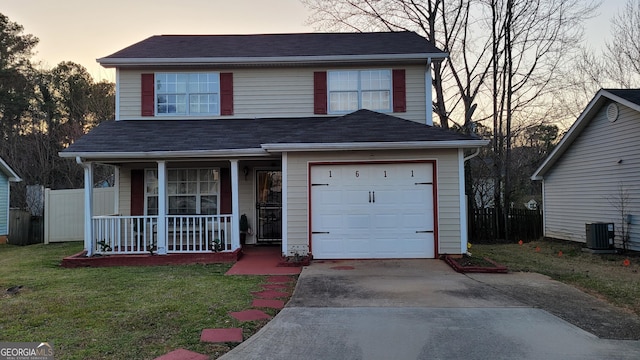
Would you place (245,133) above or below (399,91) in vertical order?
below

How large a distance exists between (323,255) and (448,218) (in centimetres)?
283

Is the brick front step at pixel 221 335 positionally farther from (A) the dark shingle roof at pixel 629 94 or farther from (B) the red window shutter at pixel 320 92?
(A) the dark shingle roof at pixel 629 94

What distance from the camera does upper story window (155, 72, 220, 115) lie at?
11164 mm

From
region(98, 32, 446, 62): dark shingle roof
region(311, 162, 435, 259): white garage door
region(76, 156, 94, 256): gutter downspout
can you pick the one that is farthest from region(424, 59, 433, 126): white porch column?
region(76, 156, 94, 256): gutter downspout

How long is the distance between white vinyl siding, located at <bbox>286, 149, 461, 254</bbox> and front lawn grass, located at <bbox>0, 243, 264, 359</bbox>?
175 cm

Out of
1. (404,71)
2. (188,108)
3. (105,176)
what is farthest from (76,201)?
(404,71)

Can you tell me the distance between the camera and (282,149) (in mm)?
8586

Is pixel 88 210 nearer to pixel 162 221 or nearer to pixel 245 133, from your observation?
pixel 162 221

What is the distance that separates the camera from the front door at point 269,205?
11.0 m

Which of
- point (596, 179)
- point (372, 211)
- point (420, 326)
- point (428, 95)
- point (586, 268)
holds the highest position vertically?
point (428, 95)

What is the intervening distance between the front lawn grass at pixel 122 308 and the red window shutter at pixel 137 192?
261cm

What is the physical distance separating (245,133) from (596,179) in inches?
413

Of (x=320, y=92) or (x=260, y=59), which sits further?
(x=320, y=92)

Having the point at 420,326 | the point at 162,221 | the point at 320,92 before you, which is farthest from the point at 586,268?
the point at 162,221
